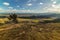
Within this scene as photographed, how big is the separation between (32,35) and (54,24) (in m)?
0.65

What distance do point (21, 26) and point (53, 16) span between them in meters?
0.89

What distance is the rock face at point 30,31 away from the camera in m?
2.07

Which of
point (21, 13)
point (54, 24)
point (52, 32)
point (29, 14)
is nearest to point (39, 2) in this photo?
point (29, 14)

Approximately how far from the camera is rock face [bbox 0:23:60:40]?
2066mm

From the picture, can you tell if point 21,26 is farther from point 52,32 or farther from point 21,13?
point 52,32

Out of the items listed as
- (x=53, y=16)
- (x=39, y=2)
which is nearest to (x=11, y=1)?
(x=39, y=2)

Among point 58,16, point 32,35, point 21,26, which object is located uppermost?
point 58,16

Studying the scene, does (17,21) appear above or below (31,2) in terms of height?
below

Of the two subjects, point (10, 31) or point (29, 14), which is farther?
point (29, 14)

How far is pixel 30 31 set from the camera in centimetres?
215

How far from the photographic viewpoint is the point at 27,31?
84.5 inches

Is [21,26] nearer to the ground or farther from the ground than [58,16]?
nearer to the ground

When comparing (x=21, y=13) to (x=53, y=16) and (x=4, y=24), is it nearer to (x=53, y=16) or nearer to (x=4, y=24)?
(x=4, y=24)

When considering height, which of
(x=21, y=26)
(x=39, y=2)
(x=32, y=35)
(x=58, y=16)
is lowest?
(x=32, y=35)
